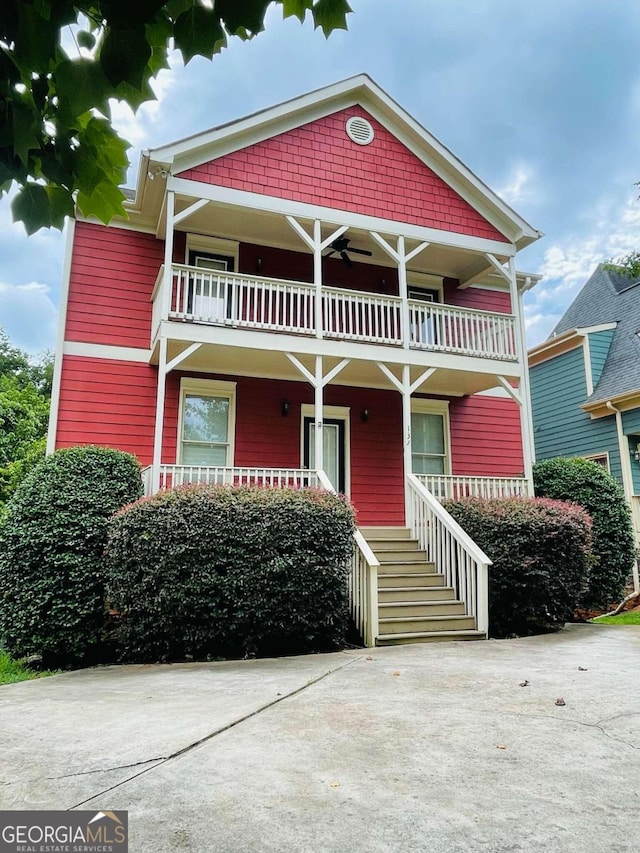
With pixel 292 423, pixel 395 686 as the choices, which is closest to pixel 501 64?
pixel 292 423

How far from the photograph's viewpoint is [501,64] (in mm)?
16766

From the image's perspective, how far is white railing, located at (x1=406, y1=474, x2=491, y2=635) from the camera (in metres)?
7.14

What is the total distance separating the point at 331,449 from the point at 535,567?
4.54 meters

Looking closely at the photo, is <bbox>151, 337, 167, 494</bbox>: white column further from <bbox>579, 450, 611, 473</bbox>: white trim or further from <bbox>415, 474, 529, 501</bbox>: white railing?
<bbox>579, 450, 611, 473</bbox>: white trim

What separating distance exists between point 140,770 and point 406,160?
36.3 feet

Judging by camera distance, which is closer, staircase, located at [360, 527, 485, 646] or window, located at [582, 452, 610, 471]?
staircase, located at [360, 527, 485, 646]

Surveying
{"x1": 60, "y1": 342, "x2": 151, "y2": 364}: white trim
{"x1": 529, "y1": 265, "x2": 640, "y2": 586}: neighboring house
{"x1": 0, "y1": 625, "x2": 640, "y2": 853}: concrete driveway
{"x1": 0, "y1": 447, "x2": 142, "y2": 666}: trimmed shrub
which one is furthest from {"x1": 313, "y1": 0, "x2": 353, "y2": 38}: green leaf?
{"x1": 529, "y1": 265, "x2": 640, "y2": 586}: neighboring house

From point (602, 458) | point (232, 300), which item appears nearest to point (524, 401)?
point (602, 458)

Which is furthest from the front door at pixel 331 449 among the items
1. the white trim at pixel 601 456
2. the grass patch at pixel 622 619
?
the white trim at pixel 601 456

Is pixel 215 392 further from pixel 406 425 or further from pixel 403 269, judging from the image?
pixel 403 269

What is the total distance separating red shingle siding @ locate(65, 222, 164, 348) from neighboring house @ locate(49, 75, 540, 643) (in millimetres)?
32

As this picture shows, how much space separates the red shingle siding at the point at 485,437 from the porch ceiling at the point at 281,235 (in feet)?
9.08

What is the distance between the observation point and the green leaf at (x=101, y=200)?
6.89 ft

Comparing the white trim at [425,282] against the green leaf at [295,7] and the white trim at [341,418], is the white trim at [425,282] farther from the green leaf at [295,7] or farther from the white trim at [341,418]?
the green leaf at [295,7]
